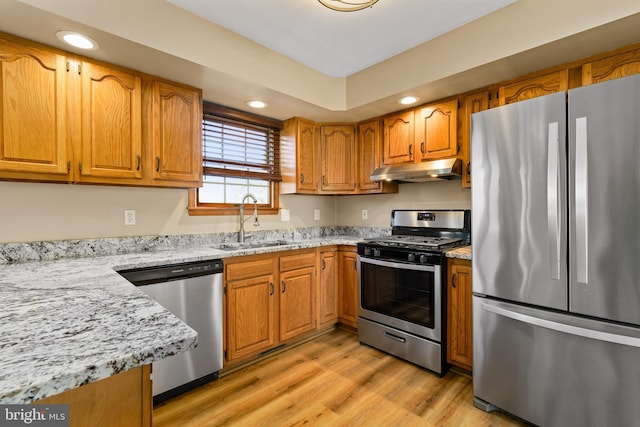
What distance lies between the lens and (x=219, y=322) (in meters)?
2.22

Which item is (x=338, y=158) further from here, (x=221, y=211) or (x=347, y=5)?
(x=347, y=5)

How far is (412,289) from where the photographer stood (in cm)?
246

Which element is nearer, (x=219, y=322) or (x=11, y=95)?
(x=11, y=95)

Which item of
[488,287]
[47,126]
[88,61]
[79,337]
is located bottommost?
[488,287]

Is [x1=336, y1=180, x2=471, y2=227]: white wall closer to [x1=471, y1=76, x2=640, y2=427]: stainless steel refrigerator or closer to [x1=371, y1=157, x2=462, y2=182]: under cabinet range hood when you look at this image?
[x1=371, y1=157, x2=462, y2=182]: under cabinet range hood

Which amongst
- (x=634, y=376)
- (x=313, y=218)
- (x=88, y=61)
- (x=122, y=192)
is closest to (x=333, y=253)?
(x=313, y=218)

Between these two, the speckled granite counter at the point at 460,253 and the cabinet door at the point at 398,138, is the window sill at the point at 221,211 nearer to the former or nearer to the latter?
the cabinet door at the point at 398,138

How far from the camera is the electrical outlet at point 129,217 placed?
7.66 feet

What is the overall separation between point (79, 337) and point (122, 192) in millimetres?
1873

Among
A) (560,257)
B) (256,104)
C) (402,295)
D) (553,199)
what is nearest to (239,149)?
(256,104)

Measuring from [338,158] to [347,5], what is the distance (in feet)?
5.53

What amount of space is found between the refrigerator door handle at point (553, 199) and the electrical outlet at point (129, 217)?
270cm

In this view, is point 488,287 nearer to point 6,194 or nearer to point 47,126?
point 47,126

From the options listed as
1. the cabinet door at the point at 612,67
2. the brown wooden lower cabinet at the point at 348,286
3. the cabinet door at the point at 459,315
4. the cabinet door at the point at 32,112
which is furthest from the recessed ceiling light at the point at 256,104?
the cabinet door at the point at 612,67
